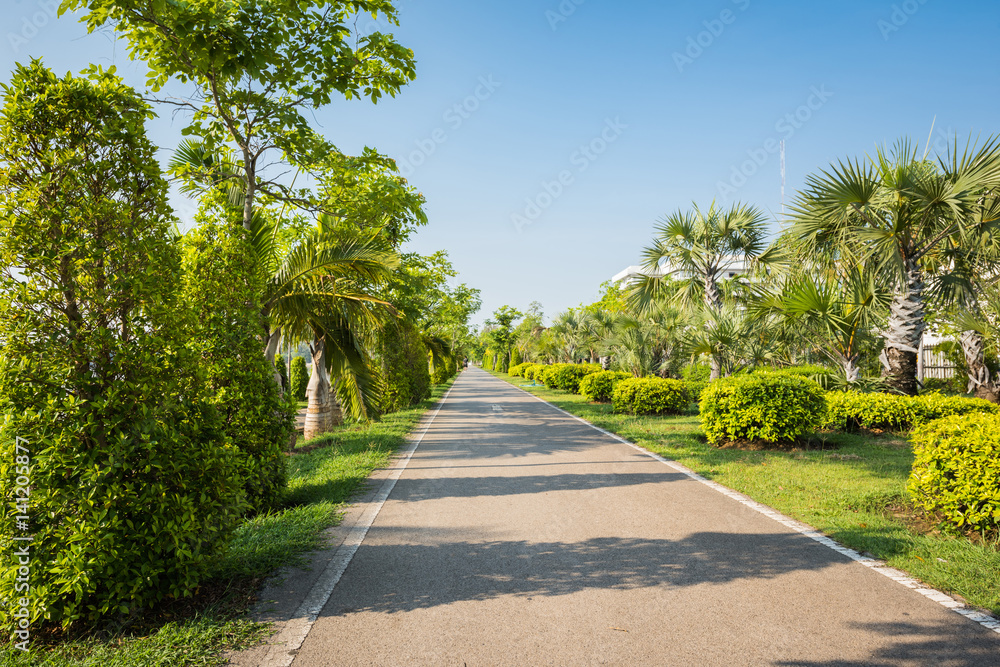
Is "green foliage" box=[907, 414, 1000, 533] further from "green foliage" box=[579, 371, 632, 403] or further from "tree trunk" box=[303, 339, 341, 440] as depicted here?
"green foliage" box=[579, 371, 632, 403]

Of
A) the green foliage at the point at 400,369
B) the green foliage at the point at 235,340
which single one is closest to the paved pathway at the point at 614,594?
the green foliage at the point at 235,340

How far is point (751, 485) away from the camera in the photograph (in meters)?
6.77

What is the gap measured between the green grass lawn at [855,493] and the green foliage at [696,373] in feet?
29.5

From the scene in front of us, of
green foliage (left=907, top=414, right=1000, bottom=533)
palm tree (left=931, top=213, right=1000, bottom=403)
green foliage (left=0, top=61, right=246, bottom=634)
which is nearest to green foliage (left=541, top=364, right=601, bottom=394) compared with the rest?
palm tree (left=931, top=213, right=1000, bottom=403)

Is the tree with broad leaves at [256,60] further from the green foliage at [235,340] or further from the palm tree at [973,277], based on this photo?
the palm tree at [973,277]

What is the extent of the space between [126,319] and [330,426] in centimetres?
1002

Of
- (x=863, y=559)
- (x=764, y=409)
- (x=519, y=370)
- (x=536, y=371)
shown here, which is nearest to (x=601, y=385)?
(x=764, y=409)

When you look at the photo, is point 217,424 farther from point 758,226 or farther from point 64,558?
point 758,226

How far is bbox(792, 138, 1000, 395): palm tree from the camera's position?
957 centimetres

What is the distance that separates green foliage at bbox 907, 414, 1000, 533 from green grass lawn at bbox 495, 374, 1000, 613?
0.24m

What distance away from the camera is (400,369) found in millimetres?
19094

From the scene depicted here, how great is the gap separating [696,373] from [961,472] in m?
18.0

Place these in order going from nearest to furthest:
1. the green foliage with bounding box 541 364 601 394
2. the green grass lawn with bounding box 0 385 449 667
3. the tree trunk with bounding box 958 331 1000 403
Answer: the green grass lawn with bounding box 0 385 449 667, the tree trunk with bounding box 958 331 1000 403, the green foliage with bounding box 541 364 601 394

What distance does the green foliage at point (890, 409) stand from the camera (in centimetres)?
984
